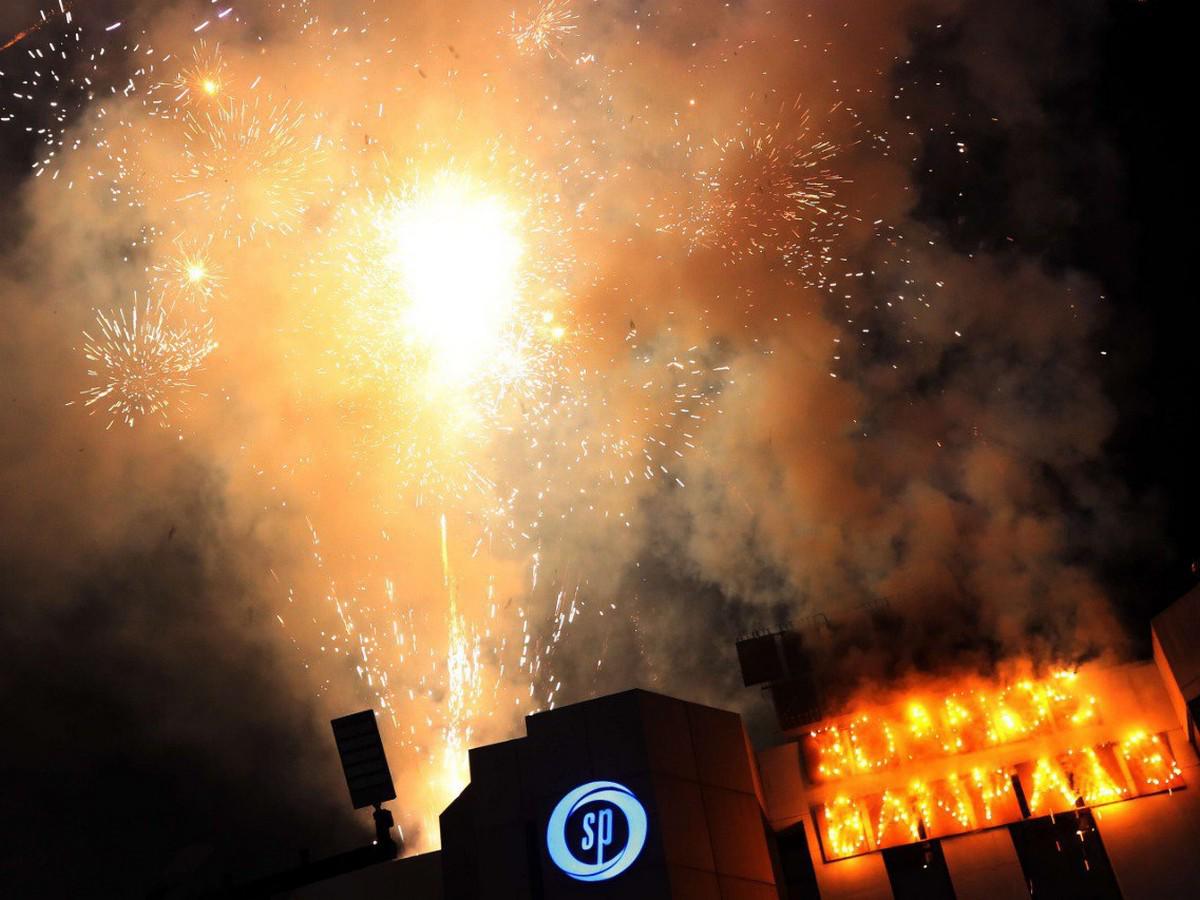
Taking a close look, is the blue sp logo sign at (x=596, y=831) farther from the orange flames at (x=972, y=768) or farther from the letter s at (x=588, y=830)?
the orange flames at (x=972, y=768)

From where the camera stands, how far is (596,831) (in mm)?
15570

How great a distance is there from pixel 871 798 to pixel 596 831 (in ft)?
21.0

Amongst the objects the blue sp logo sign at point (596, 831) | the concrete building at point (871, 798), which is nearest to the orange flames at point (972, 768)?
the concrete building at point (871, 798)

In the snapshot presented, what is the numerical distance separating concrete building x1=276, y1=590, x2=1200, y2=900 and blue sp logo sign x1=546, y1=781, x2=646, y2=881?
0.02 metres

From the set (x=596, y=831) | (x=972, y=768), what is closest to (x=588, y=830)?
(x=596, y=831)

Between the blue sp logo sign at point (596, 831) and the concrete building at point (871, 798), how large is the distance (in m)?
0.02

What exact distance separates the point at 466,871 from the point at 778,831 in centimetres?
639

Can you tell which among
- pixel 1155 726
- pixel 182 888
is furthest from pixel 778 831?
pixel 182 888

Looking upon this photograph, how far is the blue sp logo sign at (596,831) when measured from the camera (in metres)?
15.2

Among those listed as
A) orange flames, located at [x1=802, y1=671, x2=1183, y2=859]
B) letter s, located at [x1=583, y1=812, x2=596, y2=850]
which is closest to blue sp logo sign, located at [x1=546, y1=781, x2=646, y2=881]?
letter s, located at [x1=583, y1=812, x2=596, y2=850]

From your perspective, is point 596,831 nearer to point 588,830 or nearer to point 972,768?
point 588,830

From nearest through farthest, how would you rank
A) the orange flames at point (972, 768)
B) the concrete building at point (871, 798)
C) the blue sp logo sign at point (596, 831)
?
the blue sp logo sign at point (596, 831)
the concrete building at point (871, 798)
the orange flames at point (972, 768)

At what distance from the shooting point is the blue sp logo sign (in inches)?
600

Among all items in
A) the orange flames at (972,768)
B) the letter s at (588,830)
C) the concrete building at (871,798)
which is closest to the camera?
the letter s at (588,830)
